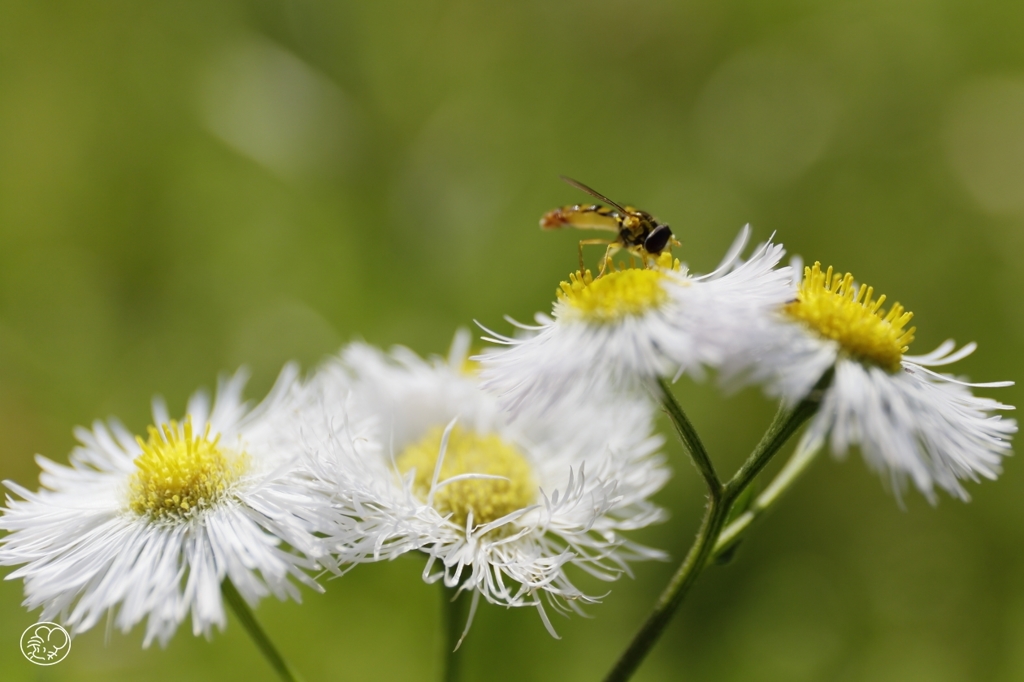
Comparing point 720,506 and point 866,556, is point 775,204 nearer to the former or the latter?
point 866,556

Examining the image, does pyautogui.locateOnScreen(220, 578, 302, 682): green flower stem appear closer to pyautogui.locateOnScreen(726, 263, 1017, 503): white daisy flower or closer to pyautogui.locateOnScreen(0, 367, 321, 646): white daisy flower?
pyautogui.locateOnScreen(0, 367, 321, 646): white daisy flower

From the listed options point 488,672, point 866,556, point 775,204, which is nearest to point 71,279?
point 488,672

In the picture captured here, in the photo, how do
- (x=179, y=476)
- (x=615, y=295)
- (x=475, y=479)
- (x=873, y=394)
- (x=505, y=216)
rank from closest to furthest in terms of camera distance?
(x=873, y=394), (x=615, y=295), (x=179, y=476), (x=475, y=479), (x=505, y=216)

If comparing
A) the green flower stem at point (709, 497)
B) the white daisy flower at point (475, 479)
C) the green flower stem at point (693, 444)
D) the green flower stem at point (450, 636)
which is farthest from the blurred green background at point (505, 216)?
the green flower stem at point (693, 444)

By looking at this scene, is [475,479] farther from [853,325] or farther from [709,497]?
[853,325]

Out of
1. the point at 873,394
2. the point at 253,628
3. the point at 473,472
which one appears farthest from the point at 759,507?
the point at 253,628

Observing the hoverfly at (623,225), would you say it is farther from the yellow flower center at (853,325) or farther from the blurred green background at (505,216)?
the blurred green background at (505,216)

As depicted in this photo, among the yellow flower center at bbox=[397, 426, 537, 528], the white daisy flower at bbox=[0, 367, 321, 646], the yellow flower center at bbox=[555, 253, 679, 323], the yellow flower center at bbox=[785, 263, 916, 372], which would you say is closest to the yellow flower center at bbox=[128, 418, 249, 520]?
the white daisy flower at bbox=[0, 367, 321, 646]
